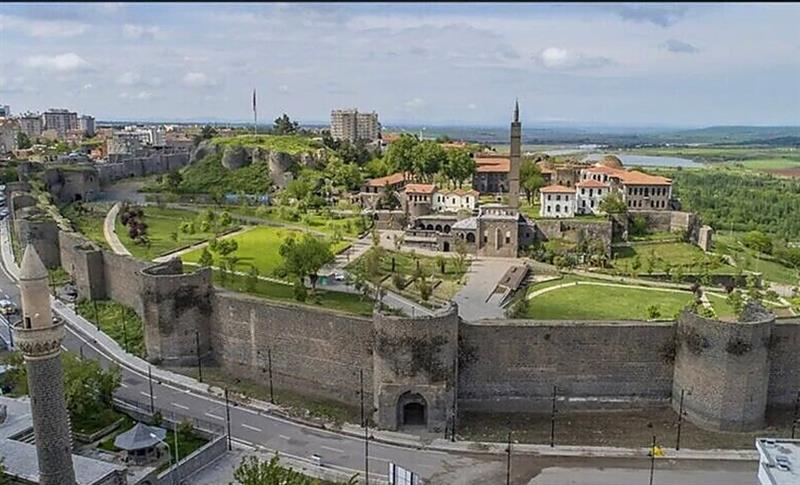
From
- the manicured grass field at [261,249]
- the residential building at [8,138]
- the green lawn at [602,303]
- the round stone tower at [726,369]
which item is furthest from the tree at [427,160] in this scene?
the residential building at [8,138]

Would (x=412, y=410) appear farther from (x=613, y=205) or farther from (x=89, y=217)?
(x=89, y=217)

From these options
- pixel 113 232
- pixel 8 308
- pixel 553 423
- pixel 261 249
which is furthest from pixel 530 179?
pixel 8 308

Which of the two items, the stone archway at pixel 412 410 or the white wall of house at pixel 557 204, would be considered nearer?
the stone archway at pixel 412 410

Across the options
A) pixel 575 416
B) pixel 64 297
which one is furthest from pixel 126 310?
pixel 575 416

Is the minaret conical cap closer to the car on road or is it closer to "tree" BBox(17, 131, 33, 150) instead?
the car on road

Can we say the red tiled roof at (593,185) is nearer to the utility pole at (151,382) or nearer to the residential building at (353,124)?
the utility pole at (151,382)

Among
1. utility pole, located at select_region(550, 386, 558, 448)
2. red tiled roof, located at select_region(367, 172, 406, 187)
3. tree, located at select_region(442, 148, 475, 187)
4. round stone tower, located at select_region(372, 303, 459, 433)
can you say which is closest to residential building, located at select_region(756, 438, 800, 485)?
utility pole, located at select_region(550, 386, 558, 448)
